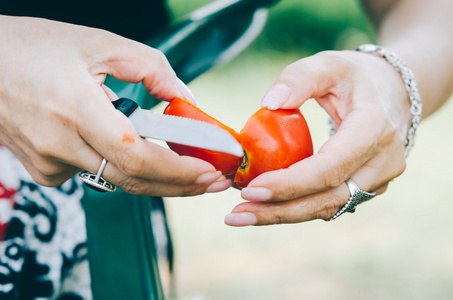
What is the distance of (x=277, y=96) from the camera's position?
1.32 m

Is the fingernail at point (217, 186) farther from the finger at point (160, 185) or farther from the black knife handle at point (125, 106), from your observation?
the black knife handle at point (125, 106)

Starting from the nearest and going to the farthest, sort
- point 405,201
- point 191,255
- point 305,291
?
point 305,291 → point 191,255 → point 405,201

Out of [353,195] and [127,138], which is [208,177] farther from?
[353,195]

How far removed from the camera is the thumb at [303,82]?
1318 millimetres

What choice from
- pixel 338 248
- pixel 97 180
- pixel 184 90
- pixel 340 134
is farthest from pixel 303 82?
pixel 338 248

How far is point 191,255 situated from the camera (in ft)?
13.2

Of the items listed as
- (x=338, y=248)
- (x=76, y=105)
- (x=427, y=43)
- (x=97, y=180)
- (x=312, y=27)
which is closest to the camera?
(x=76, y=105)

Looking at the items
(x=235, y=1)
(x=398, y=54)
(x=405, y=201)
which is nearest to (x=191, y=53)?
(x=235, y=1)

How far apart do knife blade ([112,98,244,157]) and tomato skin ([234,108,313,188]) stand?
0.21m

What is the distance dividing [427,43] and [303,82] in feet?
2.34

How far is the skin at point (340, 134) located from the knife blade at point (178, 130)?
0.19 metres

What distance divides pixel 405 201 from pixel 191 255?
2.18m

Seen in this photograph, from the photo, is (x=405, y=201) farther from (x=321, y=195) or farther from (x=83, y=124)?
(x=83, y=124)

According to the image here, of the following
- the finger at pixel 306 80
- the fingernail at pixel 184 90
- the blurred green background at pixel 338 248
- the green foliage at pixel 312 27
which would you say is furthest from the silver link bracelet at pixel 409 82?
the green foliage at pixel 312 27
